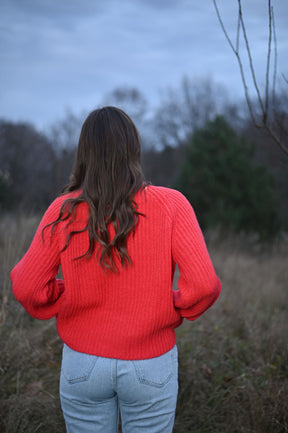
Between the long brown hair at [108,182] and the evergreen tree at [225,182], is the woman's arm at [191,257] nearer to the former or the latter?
the long brown hair at [108,182]

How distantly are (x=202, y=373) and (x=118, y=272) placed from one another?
190cm

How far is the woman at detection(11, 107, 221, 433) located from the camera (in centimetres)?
125

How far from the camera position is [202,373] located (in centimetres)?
276

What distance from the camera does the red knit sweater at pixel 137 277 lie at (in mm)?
1273

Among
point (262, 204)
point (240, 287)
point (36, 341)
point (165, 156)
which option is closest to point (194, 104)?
point (165, 156)

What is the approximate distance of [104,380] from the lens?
1.25 metres

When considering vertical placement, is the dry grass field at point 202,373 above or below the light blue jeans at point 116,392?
below

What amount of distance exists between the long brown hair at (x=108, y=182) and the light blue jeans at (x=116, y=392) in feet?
1.23

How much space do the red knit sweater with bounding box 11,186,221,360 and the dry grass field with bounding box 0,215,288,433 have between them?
3.92 ft

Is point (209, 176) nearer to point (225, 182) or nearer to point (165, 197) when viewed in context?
point (225, 182)

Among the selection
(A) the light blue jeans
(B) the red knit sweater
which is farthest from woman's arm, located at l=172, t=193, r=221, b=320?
(A) the light blue jeans

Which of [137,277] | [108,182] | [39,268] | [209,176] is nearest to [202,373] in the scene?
[137,277]

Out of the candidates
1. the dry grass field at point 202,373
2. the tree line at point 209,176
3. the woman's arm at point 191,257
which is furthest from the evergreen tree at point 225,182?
the woman's arm at point 191,257

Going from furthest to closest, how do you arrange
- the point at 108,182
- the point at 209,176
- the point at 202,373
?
the point at 209,176, the point at 202,373, the point at 108,182
